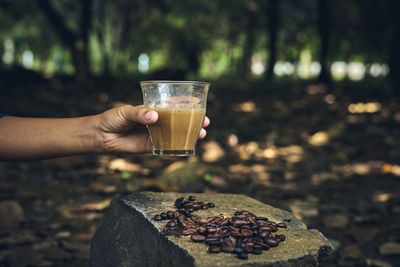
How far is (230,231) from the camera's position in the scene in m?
1.84

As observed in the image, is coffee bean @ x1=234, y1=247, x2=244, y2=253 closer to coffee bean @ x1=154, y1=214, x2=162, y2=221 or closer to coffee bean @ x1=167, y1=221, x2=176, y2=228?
coffee bean @ x1=167, y1=221, x2=176, y2=228

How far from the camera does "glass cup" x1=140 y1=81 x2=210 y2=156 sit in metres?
2.02

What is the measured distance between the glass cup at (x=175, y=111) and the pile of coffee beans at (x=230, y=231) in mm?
328

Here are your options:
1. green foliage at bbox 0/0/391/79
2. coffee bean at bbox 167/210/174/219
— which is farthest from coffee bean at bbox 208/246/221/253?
green foliage at bbox 0/0/391/79

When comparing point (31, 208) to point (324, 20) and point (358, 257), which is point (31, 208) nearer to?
point (358, 257)

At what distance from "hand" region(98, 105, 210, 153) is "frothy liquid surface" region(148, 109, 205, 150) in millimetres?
95

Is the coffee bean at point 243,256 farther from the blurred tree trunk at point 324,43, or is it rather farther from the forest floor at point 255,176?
the blurred tree trunk at point 324,43

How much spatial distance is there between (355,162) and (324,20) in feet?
23.6

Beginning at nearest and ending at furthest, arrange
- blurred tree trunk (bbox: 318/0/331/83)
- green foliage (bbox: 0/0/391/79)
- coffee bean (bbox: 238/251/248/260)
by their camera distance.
→ coffee bean (bbox: 238/251/248/260) → blurred tree trunk (bbox: 318/0/331/83) → green foliage (bbox: 0/0/391/79)

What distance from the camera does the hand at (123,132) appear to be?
2189mm

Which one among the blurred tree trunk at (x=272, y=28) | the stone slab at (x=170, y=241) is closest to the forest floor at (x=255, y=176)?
the stone slab at (x=170, y=241)

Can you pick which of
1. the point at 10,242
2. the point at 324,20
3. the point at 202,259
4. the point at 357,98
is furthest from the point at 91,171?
the point at 324,20

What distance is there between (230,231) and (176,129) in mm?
556

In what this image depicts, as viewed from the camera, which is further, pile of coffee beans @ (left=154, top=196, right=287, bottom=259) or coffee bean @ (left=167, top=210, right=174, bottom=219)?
coffee bean @ (left=167, top=210, right=174, bottom=219)
